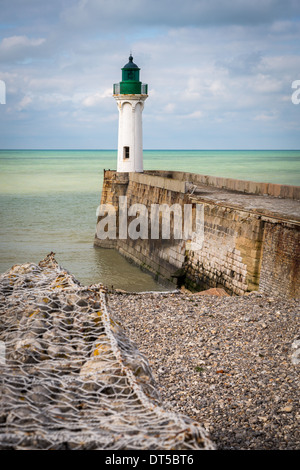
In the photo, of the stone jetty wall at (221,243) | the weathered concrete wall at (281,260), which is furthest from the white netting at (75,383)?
the stone jetty wall at (221,243)

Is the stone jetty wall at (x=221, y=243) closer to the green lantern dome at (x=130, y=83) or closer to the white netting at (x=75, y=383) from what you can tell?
the green lantern dome at (x=130, y=83)

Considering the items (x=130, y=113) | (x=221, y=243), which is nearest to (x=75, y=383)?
(x=221, y=243)

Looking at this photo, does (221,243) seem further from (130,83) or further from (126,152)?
(130,83)

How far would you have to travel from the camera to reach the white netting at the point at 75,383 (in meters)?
2.75

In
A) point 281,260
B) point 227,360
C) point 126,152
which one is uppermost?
point 126,152

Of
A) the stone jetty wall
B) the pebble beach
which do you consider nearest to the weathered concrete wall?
the stone jetty wall

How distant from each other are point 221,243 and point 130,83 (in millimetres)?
9840

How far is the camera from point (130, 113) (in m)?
20.1

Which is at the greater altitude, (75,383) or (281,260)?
(75,383)

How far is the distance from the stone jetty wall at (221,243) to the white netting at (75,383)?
6625mm

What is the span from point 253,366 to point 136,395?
357 centimetres

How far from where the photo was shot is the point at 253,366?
6.42 metres

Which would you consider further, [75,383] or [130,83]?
[130,83]
